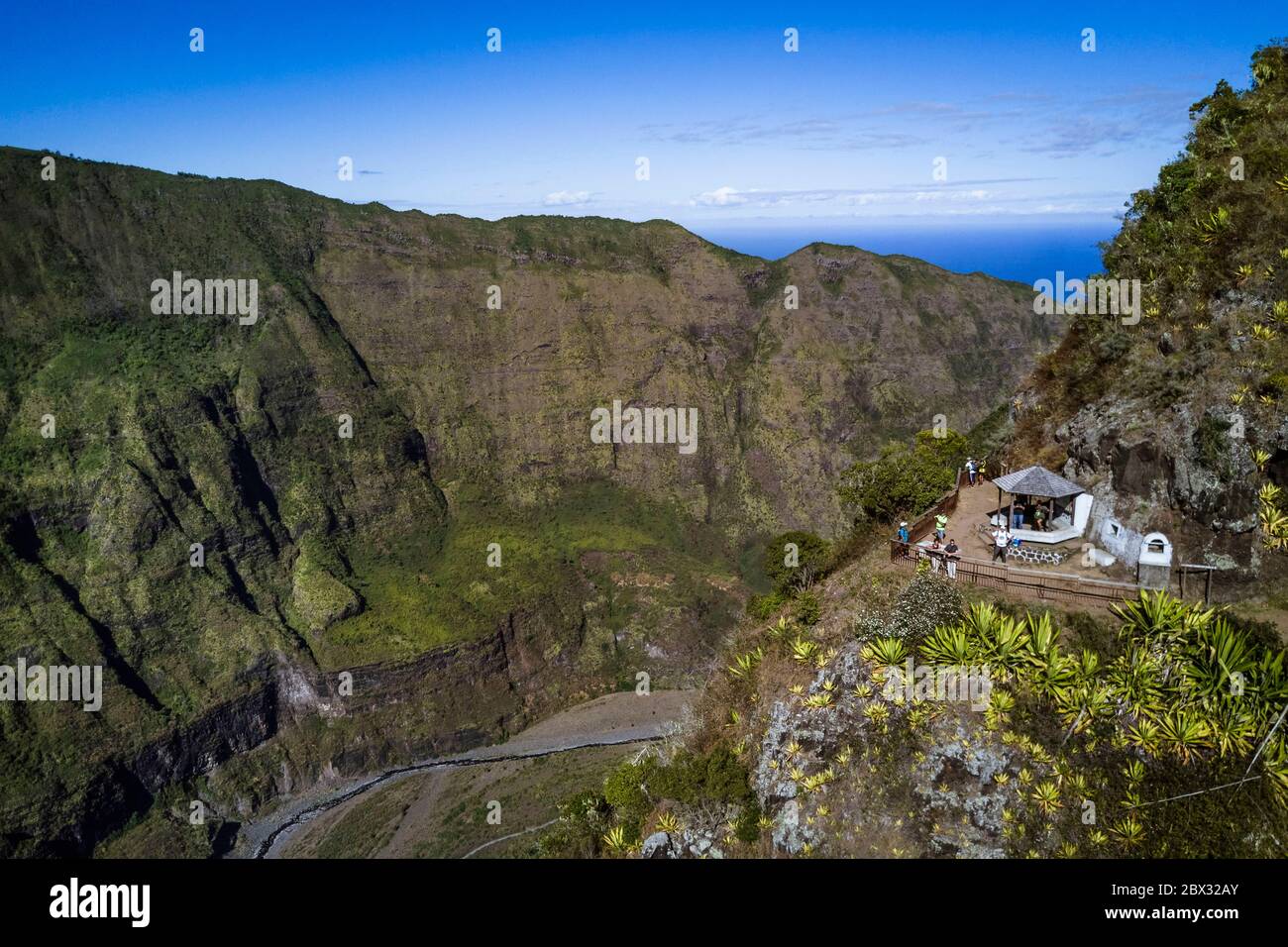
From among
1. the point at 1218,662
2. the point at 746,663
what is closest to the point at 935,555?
the point at 746,663

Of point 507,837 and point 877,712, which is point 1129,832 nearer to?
point 877,712

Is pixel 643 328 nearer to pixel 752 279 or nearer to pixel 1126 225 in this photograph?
pixel 752 279

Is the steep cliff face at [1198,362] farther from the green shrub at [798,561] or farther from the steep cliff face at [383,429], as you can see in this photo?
the steep cliff face at [383,429]

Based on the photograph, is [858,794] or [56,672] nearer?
[858,794]

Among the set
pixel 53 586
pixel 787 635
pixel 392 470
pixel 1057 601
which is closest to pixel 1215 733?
pixel 1057 601

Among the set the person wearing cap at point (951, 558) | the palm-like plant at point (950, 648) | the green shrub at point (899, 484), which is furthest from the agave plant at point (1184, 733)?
the green shrub at point (899, 484)
